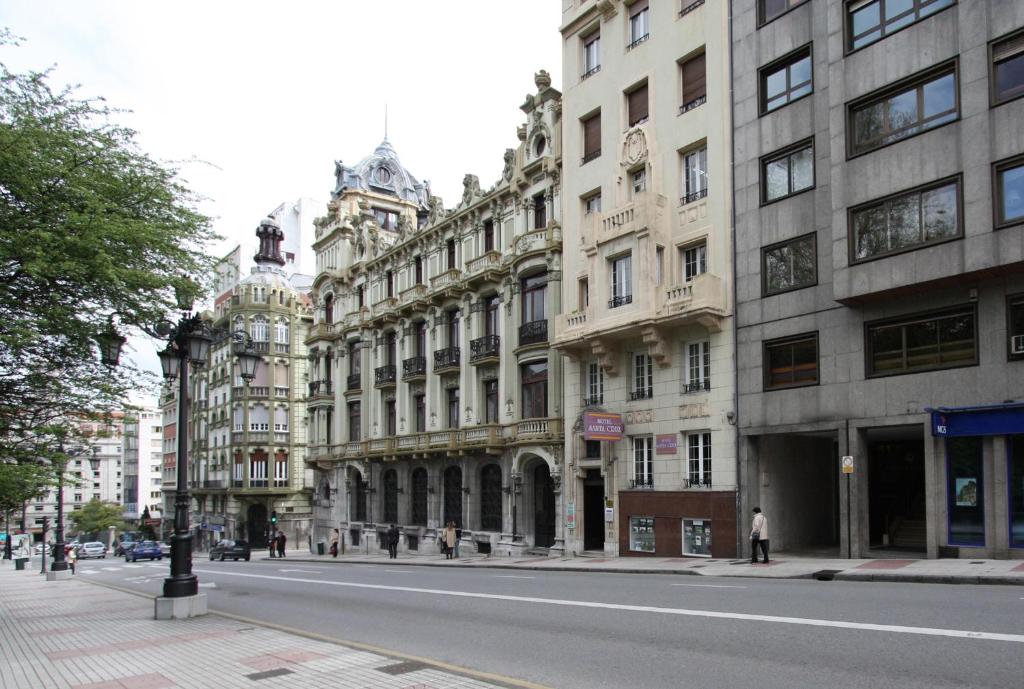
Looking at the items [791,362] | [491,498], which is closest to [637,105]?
[791,362]

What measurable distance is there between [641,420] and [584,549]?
584cm

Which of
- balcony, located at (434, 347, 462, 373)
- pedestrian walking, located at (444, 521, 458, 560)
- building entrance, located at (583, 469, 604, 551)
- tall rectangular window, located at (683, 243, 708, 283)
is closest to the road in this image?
tall rectangular window, located at (683, 243, 708, 283)

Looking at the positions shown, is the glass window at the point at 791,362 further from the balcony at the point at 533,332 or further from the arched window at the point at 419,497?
the arched window at the point at 419,497

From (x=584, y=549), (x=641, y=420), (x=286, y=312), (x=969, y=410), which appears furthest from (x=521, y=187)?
(x=286, y=312)

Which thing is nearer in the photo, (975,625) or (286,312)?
(975,625)

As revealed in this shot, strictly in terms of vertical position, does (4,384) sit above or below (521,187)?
below

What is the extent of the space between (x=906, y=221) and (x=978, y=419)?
5.00 metres

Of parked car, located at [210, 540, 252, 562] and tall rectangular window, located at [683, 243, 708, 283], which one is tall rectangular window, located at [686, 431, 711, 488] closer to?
tall rectangular window, located at [683, 243, 708, 283]

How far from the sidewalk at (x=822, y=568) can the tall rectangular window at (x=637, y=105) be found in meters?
15.3

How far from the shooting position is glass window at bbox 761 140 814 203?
23.6 m

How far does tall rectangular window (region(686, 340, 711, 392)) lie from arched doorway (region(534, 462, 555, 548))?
29.6 ft

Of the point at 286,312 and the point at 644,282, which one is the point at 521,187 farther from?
the point at 286,312

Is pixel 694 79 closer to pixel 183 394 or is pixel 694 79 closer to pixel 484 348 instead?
pixel 484 348

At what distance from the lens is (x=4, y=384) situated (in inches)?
636
